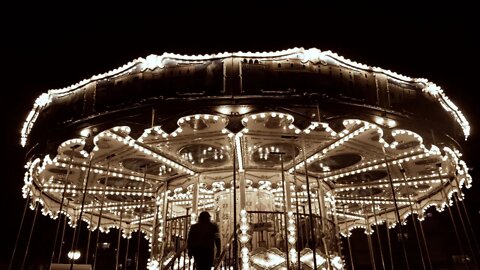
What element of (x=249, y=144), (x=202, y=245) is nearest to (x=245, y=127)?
(x=249, y=144)

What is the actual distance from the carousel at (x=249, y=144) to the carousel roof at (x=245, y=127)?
0.11ft

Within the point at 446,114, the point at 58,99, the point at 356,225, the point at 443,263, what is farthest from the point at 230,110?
the point at 443,263

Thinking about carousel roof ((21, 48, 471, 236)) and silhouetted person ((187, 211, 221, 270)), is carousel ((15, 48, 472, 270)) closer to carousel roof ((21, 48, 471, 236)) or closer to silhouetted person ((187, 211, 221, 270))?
carousel roof ((21, 48, 471, 236))

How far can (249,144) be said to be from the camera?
12938 mm

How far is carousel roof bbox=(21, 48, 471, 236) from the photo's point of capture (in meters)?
10.1

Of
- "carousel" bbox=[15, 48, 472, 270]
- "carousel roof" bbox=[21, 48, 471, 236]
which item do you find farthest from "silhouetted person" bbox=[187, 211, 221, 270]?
"carousel roof" bbox=[21, 48, 471, 236]

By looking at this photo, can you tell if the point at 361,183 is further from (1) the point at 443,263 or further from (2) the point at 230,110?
(1) the point at 443,263

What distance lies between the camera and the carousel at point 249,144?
10117mm

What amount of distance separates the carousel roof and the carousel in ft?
0.11

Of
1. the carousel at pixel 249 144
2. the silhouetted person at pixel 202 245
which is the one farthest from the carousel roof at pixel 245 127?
the silhouetted person at pixel 202 245

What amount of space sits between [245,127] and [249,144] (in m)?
2.33

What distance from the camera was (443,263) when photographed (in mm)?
38312

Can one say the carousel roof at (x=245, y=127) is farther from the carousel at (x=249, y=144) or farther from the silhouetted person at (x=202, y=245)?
the silhouetted person at (x=202, y=245)

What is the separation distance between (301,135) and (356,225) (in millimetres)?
10719
